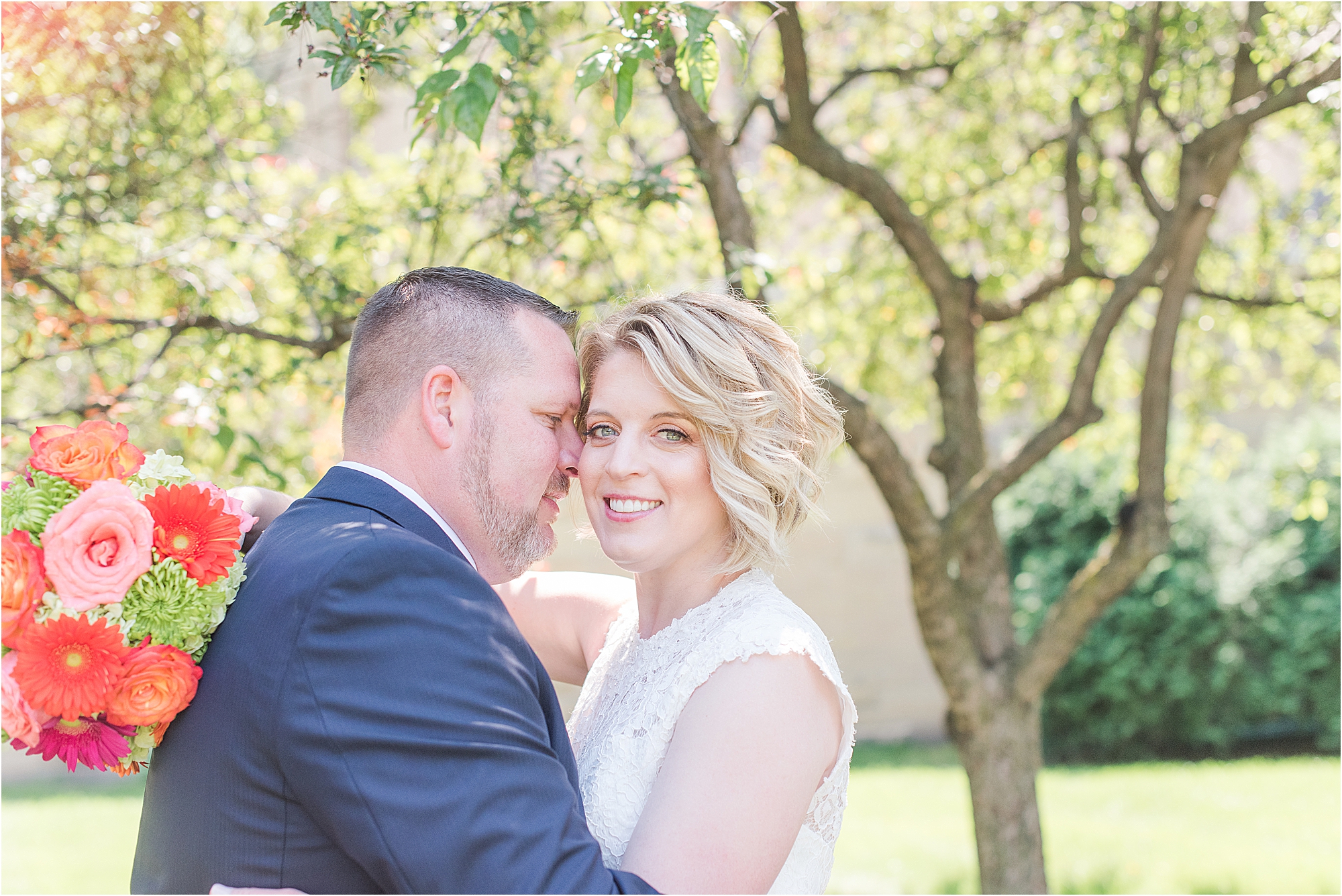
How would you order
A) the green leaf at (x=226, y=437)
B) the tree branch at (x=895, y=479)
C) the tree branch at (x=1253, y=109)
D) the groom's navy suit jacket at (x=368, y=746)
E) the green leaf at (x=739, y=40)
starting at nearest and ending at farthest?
the groom's navy suit jacket at (x=368, y=746)
the green leaf at (x=739, y=40)
the green leaf at (x=226, y=437)
the tree branch at (x=1253, y=109)
the tree branch at (x=895, y=479)

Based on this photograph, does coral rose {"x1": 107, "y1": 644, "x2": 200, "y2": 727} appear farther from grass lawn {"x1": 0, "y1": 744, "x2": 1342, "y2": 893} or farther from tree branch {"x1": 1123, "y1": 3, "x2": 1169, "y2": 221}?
grass lawn {"x1": 0, "y1": 744, "x2": 1342, "y2": 893}

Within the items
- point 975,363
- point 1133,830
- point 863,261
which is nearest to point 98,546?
point 975,363

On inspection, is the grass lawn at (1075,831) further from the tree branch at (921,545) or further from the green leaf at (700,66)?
the green leaf at (700,66)

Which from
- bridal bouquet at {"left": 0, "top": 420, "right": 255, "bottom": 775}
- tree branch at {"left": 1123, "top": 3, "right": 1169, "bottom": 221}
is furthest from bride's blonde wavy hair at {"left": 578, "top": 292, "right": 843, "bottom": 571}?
tree branch at {"left": 1123, "top": 3, "right": 1169, "bottom": 221}

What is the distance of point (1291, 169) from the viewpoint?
9055mm

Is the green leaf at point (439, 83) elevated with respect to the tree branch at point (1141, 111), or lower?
lower

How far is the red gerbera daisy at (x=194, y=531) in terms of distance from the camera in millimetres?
1747

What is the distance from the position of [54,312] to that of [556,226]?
2.15 metres

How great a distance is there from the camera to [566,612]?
3.14m

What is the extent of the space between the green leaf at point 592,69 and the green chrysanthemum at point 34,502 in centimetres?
130

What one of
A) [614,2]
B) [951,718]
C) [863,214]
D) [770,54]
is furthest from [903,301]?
Answer: [614,2]

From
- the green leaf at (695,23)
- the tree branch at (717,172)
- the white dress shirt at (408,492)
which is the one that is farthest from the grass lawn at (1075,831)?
the green leaf at (695,23)

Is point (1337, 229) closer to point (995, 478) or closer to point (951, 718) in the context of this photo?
point (995, 478)

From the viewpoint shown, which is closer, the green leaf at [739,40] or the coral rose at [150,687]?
the coral rose at [150,687]
